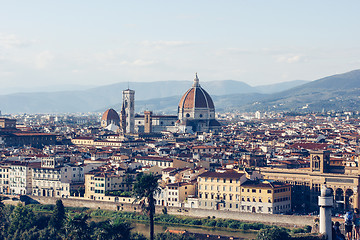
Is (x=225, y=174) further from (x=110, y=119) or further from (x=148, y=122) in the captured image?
(x=110, y=119)

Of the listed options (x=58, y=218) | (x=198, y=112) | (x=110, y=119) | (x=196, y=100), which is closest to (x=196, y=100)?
(x=196, y=100)

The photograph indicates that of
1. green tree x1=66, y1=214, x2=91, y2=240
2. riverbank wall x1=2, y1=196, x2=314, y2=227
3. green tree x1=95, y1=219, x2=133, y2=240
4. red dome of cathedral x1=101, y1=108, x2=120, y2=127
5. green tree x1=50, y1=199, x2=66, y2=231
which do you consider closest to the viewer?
green tree x1=66, y1=214, x2=91, y2=240

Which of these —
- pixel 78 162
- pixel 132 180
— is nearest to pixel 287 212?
pixel 132 180

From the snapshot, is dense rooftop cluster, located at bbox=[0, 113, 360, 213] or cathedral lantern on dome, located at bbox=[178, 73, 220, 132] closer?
dense rooftop cluster, located at bbox=[0, 113, 360, 213]

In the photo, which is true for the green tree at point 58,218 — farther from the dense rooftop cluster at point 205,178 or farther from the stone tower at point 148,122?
the stone tower at point 148,122

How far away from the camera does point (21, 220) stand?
163 ft

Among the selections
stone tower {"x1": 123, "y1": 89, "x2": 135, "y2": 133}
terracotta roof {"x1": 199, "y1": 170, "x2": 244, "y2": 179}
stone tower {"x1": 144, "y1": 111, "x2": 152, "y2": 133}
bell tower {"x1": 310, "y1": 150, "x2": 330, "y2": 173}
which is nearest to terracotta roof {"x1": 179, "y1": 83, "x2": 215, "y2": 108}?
stone tower {"x1": 144, "y1": 111, "x2": 152, "y2": 133}

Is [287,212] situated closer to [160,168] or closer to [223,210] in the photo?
[223,210]

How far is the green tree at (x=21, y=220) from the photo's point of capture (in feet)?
161

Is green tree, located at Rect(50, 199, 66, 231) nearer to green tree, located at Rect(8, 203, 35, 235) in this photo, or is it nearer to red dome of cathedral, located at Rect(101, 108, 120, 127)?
green tree, located at Rect(8, 203, 35, 235)

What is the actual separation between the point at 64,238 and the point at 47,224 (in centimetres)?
1080

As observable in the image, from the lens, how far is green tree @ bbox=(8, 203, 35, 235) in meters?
49.0

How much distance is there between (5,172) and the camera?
228 ft

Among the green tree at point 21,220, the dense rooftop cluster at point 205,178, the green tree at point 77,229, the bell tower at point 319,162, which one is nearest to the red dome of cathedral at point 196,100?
the dense rooftop cluster at point 205,178
